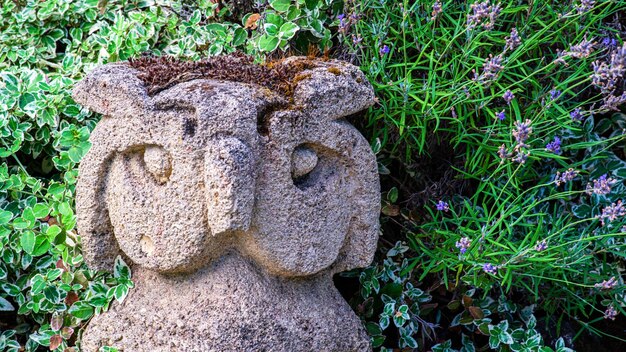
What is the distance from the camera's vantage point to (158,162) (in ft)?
5.82

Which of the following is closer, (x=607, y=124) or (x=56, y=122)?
(x=56, y=122)

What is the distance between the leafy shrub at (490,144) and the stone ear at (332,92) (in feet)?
0.63

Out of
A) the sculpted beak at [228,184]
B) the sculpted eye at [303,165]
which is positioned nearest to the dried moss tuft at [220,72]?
the sculpted eye at [303,165]

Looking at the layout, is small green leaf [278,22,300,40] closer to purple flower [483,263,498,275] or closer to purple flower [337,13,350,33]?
purple flower [337,13,350,33]

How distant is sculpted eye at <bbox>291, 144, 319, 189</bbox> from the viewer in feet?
6.07

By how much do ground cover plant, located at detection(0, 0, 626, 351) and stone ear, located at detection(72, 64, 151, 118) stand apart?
35cm

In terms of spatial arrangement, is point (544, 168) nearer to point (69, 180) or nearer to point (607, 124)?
point (607, 124)

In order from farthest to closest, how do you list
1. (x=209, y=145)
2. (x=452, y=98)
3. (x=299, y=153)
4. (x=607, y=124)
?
(x=607, y=124)
(x=452, y=98)
(x=299, y=153)
(x=209, y=145)

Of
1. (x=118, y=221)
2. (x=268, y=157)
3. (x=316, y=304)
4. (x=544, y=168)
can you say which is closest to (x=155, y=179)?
(x=118, y=221)

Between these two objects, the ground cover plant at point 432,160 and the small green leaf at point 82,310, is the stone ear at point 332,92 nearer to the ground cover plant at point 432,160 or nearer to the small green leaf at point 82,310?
the ground cover plant at point 432,160

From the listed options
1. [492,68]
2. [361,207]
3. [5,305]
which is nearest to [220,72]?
[361,207]

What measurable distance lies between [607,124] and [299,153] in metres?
1.36

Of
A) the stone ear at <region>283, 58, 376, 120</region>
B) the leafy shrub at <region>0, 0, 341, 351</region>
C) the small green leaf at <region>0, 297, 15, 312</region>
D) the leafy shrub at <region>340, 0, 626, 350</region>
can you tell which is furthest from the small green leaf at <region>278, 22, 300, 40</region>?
the small green leaf at <region>0, 297, 15, 312</region>

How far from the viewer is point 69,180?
2.24 m
